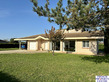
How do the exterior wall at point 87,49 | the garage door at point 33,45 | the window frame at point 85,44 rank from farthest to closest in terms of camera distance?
1. the garage door at point 33,45
2. the window frame at point 85,44
3. the exterior wall at point 87,49

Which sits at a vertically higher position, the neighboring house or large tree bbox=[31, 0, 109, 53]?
large tree bbox=[31, 0, 109, 53]

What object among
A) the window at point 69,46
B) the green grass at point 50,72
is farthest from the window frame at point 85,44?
the green grass at point 50,72

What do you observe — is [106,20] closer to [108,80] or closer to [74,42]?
[108,80]

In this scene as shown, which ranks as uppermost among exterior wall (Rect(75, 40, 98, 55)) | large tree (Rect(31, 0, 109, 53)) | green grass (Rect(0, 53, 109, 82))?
large tree (Rect(31, 0, 109, 53))

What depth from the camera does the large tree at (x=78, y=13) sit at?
21.5 ft

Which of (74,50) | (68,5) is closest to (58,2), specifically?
(68,5)

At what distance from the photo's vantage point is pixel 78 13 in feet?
22.3

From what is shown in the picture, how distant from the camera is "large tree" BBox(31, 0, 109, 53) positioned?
6557 mm

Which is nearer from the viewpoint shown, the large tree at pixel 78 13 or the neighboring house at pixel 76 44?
the large tree at pixel 78 13

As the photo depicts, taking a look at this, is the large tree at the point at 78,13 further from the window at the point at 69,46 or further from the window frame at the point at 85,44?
the window at the point at 69,46

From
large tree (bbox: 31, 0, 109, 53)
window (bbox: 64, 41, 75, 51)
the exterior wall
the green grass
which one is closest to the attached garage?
window (bbox: 64, 41, 75, 51)

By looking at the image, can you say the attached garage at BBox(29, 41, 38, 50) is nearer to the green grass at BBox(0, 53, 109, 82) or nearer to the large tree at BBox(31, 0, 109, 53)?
the green grass at BBox(0, 53, 109, 82)

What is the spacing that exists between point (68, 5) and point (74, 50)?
12717mm

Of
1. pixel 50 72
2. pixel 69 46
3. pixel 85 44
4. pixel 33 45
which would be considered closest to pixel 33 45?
pixel 33 45
